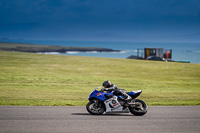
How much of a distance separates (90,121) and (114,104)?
1427 mm

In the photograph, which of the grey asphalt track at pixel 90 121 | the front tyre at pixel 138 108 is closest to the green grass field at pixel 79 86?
the grey asphalt track at pixel 90 121

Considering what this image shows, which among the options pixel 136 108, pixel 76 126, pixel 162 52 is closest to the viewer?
pixel 76 126

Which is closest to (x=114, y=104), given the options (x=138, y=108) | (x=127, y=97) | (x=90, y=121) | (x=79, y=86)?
(x=127, y=97)

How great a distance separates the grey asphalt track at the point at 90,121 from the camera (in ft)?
29.2

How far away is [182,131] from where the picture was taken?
8797 mm

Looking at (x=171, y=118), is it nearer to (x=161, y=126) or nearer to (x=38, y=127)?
(x=161, y=126)

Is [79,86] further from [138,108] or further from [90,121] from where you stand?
[90,121]

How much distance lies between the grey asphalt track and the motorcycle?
228mm

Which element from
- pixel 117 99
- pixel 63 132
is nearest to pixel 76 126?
pixel 63 132

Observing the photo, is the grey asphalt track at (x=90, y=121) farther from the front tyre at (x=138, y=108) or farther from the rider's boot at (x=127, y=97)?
the rider's boot at (x=127, y=97)

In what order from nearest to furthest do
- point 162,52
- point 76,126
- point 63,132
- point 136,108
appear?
point 63,132
point 76,126
point 136,108
point 162,52

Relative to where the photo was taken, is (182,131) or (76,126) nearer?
(182,131)

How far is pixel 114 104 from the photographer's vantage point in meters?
11.2

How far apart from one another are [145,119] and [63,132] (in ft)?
10.6
